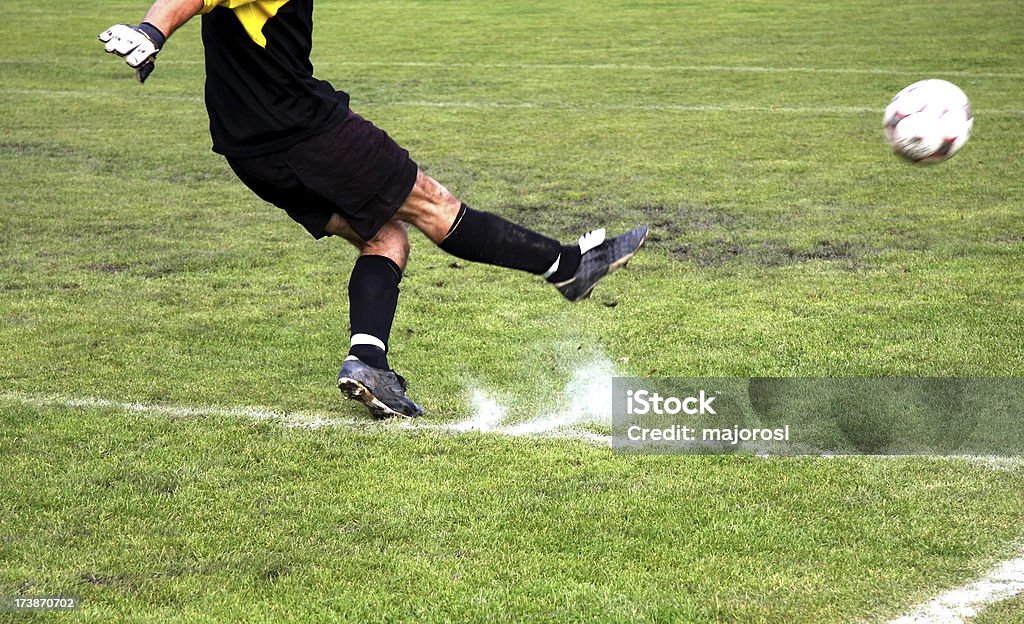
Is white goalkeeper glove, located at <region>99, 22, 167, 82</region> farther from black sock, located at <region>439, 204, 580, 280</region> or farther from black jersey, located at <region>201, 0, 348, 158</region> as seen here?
black sock, located at <region>439, 204, 580, 280</region>

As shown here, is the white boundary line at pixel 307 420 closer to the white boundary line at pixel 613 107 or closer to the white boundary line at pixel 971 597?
the white boundary line at pixel 971 597

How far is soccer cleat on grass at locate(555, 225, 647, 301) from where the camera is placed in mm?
4883

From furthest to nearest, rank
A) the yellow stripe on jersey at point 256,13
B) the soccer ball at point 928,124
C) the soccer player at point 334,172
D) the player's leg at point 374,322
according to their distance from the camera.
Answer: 1. the soccer ball at point 928,124
2. the player's leg at point 374,322
3. the soccer player at point 334,172
4. the yellow stripe on jersey at point 256,13

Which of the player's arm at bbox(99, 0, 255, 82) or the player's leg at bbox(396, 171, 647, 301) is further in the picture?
the player's leg at bbox(396, 171, 647, 301)

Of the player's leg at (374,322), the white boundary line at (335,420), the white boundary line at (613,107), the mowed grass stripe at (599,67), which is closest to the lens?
the player's leg at (374,322)

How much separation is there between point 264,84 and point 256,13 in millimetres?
259

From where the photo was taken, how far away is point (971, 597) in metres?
Answer: 3.34

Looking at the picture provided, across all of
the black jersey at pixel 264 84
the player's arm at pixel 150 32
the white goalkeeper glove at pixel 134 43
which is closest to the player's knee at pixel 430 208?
the black jersey at pixel 264 84

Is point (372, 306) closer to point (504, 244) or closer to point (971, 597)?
point (504, 244)

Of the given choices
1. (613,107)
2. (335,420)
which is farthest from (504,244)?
(613,107)

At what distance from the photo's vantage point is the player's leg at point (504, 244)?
15.6 feet

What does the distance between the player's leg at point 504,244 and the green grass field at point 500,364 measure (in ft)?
1.95

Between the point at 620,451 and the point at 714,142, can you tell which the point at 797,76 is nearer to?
the point at 714,142

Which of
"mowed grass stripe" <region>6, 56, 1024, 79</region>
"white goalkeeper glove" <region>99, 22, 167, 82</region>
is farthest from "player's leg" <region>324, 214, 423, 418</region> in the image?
"mowed grass stripe" <region>6, 56, 1024, 79</region>
